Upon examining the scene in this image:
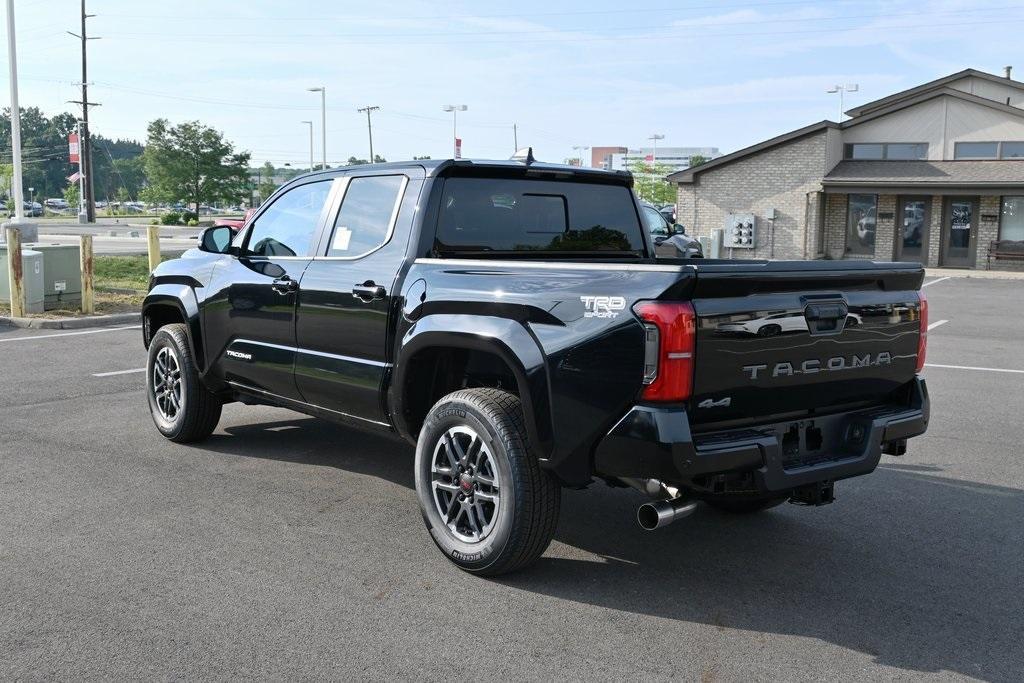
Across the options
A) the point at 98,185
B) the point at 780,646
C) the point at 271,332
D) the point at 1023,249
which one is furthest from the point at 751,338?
the point at 98,185

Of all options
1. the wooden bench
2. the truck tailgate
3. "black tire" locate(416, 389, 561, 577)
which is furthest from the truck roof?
the wooden bench

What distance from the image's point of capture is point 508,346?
167 inches

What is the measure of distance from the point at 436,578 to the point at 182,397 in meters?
3.07

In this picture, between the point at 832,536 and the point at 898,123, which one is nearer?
the point at 832,536

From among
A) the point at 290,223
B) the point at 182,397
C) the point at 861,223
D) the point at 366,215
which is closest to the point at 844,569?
the point at 366,215

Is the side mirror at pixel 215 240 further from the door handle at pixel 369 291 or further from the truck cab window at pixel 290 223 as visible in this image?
the door handle at pixel 369 291

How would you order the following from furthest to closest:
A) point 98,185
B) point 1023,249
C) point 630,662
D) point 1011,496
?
point 98,185 < point 1023,249 < point 1011,496 < point 630,662

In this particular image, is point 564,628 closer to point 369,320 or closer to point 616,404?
point 616,404

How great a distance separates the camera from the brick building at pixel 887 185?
31.0 meters

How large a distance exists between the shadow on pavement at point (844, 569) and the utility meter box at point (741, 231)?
2588cm

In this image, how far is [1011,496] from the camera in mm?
5797

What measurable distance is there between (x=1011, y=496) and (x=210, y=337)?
198 inches

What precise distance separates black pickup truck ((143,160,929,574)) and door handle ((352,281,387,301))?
0.01 metres

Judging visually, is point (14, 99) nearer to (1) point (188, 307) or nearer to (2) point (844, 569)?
(1) point (188, 307)
